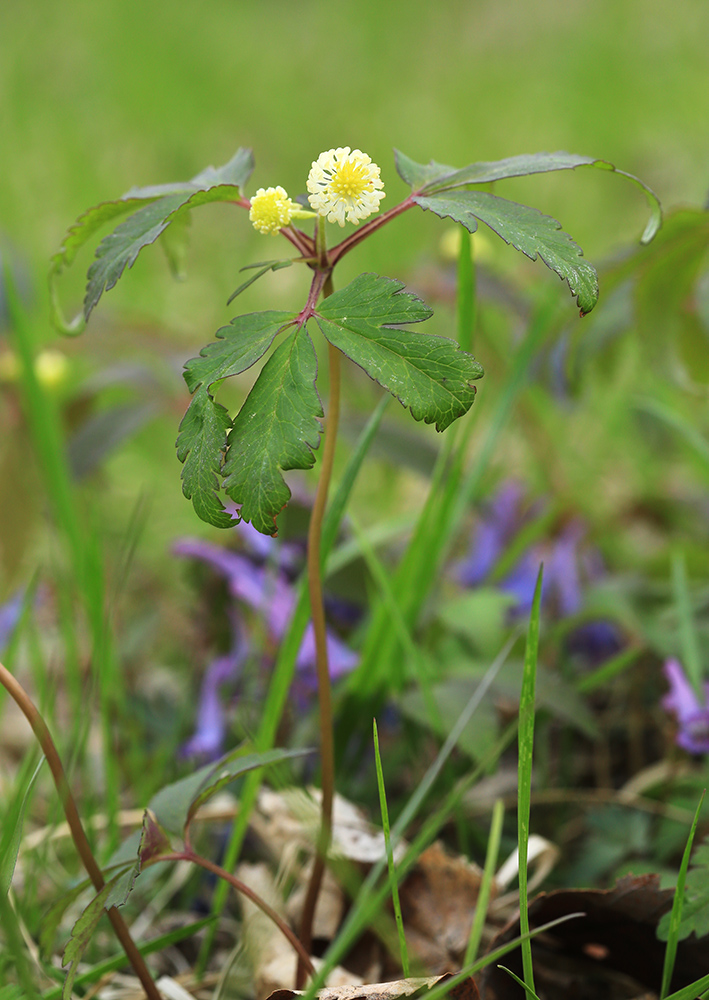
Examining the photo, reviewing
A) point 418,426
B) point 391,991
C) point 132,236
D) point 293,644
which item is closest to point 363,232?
point 132,236

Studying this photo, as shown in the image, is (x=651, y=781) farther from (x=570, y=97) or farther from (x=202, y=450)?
(x=570, y=97)

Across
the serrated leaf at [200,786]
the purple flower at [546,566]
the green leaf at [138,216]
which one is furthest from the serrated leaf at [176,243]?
the purple flower at [546,566]

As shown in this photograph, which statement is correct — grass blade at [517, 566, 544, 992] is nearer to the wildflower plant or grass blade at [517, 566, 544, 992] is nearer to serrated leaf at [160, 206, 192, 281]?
the wildflower plant

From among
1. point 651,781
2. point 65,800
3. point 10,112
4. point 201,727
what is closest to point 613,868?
point 651,781

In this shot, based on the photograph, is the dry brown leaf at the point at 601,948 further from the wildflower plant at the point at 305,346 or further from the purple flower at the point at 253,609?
the purple flower at the point at 253,609

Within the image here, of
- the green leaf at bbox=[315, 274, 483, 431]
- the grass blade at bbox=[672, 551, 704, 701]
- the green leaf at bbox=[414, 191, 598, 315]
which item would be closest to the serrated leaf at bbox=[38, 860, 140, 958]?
the green leaf at bbox=[315, 274, 483, 431]

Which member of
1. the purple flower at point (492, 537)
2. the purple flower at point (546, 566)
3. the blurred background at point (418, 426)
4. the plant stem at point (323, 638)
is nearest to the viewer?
the plant stem at point (323, 638)
